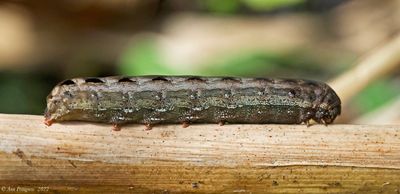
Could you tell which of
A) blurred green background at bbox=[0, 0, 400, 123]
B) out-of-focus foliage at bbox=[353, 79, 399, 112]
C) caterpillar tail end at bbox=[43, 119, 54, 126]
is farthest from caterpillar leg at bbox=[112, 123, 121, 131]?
out-of-focus foliage at bbox=[353, 79, 399, 112]

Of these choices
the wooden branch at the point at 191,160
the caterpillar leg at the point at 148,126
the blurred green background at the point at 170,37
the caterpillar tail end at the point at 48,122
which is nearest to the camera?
the wooden branch at the point at 191,160

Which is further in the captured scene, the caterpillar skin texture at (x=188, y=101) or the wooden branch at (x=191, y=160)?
the caterpillar skin texture at (x=188, y=101)

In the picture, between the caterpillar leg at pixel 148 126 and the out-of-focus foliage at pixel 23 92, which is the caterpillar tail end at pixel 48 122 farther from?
the out-of-focus foliage at pixel 23 92

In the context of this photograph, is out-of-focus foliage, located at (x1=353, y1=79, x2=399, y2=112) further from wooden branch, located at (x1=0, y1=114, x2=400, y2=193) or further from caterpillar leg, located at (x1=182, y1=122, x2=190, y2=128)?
caterpillar leg, located at (x1=182, y1=122, x2=190, y2=128)

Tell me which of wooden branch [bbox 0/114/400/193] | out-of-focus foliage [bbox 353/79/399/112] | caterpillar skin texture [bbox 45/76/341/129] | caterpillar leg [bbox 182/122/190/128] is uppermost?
out-of-focus foliage [bbox 353/79/399/112]

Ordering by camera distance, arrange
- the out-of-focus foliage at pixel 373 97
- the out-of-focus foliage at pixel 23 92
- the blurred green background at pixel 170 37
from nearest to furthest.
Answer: the out-of-focus foliage at pixel 373 97 < the out-of-focus foliage at pixel 23 92 < the blurred green background at pixel 170 37

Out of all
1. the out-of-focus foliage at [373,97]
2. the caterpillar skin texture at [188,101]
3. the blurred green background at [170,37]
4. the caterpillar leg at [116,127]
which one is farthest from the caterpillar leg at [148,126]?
the out-of-focus foliage at [373,97]

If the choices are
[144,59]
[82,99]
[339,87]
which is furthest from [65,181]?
[144,59]
